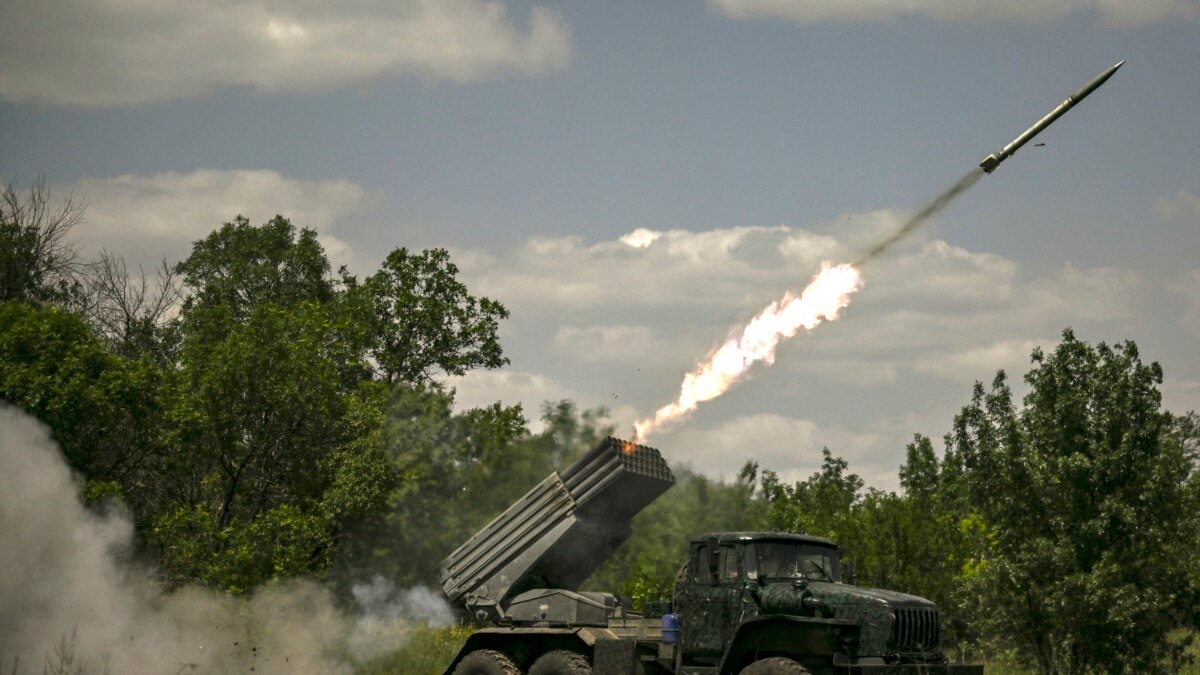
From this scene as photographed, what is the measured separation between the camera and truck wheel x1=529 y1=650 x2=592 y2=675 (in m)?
19.6

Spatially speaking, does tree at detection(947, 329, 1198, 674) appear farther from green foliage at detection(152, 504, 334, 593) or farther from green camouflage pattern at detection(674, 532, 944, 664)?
green foliage at detection(152, 504, 334, 593)

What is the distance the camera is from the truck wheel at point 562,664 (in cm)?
1958

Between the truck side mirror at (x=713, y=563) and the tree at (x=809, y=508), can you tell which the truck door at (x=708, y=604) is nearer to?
the truck side mirror at (x=713, y=563)

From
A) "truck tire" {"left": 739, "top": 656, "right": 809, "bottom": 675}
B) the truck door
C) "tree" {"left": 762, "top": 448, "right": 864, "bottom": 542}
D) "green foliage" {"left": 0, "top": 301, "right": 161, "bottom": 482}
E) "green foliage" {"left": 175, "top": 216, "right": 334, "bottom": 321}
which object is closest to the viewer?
"truck tire" {"left": 739, "top": 656, "right": 809, "bottom": 675}

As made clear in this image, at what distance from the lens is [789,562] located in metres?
18.6

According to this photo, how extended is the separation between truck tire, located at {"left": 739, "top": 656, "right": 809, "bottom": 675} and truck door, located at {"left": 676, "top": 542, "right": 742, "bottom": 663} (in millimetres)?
993

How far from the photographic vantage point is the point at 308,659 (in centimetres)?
2559

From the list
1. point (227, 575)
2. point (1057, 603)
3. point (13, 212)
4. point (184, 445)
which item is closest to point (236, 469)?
point (184, 445)

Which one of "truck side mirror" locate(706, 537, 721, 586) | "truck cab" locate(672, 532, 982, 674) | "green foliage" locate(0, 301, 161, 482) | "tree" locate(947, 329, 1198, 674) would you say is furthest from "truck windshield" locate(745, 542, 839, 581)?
"green foliage" locate(0, 301, 161, 482)

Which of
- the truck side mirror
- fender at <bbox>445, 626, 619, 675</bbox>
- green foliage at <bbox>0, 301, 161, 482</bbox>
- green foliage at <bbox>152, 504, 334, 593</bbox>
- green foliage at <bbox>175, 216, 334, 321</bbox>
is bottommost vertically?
fender at <bbox>445, 626, 619, 675</bbox>

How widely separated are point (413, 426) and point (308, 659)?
8785 mm

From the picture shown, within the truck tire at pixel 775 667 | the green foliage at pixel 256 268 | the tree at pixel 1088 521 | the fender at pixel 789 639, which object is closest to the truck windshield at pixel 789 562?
the fender at pixel 789 639

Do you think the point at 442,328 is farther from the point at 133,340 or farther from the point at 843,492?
the point at 843,492

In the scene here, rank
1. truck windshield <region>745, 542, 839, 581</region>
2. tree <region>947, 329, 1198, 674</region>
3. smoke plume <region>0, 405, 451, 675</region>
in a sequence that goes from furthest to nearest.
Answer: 1. tree <region>947, 329, 1198, 674</region>
2. smoke plume <region>0, 405, 451, 675</region>
3. truck windshield <region>745, 542, 839, 581</region>
